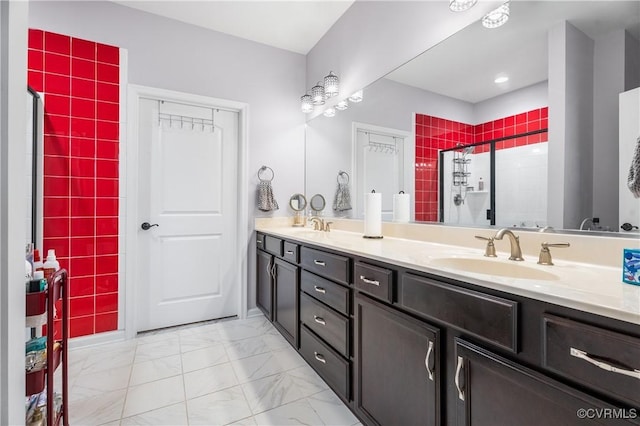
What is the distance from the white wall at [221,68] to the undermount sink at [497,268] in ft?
6.44

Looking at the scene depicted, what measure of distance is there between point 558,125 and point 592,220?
1.28 feet

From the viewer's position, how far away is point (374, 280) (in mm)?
1280

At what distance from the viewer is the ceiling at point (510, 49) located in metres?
1.09

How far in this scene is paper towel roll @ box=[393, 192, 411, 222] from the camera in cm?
195

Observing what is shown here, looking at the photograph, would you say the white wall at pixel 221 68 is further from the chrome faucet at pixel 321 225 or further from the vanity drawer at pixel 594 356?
the vanity drawer at pixel 594 356

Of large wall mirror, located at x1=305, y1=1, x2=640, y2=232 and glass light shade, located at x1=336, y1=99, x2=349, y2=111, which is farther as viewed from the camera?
glass light shade, located at x1=336, y1=99, x2=349, y2=111

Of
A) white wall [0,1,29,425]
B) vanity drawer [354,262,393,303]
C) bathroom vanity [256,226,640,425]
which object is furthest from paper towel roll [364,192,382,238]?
white wall [0,1,29,425]

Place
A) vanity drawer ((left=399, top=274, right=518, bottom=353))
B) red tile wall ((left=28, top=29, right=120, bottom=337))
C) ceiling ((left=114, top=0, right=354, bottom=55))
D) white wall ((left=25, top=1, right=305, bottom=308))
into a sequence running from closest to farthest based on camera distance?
vanity drawer ((left=399, top=274, right=518, bottom=353))
red tile wall ((left=28, top=29, right=120, bottom=337))
white wall ((left=25, top=1, right=305, bottom=308))
ceiling ((left=114, top=0, right=354, bottom=55))

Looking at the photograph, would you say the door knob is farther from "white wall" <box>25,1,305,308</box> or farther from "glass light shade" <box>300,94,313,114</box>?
"glass light shade" <box>300,94,313,114</box>

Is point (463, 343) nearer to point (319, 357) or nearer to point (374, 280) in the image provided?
point (374, 280)

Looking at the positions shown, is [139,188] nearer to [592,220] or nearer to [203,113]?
[203,113]

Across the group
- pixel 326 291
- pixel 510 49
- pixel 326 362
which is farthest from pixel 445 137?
pixel 326 362

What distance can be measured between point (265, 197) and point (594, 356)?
97.2 inches

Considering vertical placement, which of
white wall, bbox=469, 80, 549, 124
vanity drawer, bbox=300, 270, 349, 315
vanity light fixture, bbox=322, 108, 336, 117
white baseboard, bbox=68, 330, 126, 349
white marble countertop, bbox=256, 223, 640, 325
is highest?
vanity light fixture, bbox=322, 108, 336, 117
